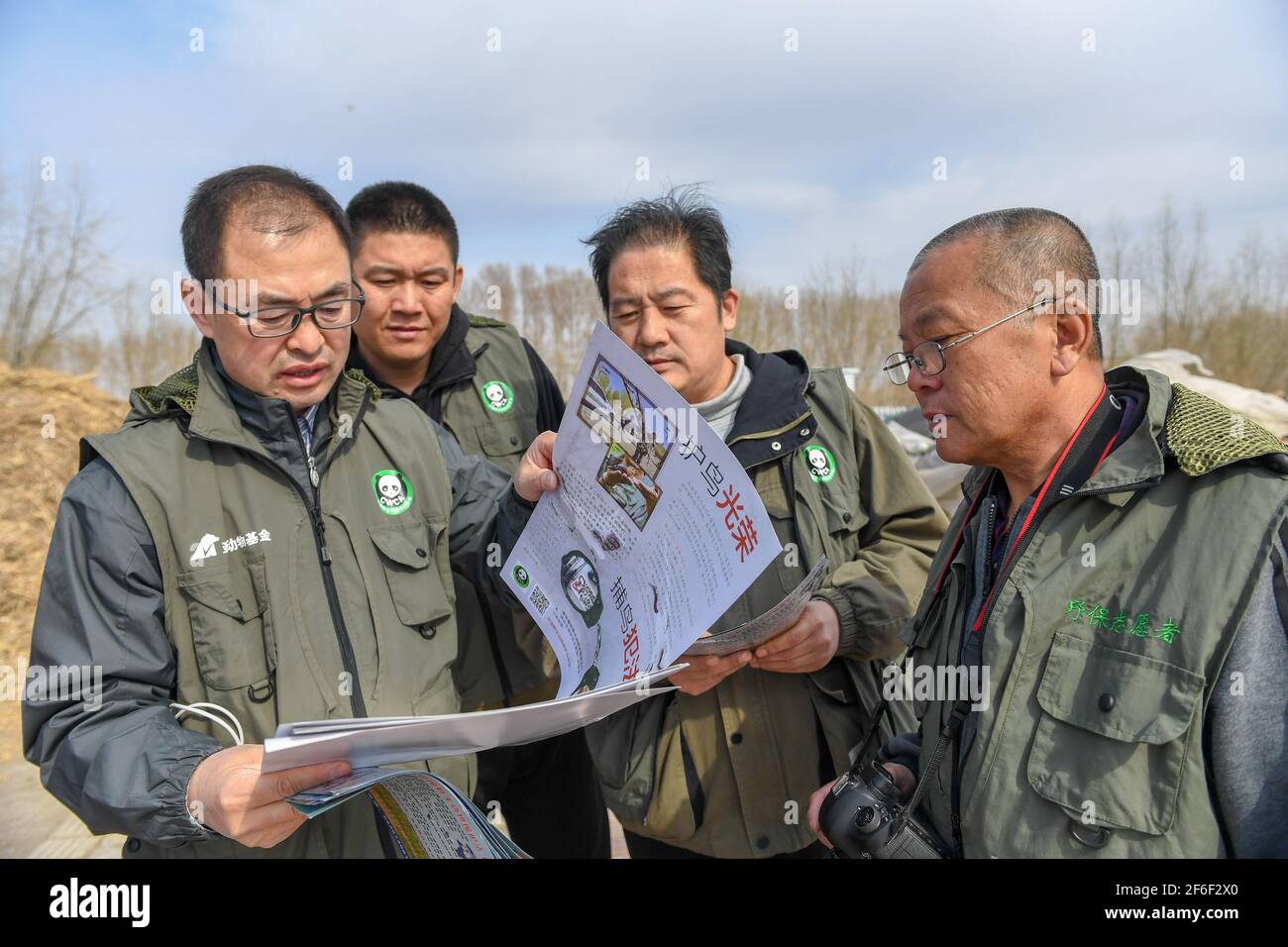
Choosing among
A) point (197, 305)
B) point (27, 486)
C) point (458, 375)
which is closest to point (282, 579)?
point (197, 305)

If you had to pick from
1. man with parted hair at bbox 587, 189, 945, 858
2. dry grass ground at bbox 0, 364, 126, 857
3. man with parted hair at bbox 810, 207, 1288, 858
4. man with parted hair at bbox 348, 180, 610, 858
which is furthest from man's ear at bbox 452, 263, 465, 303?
dry grass ground at bbox 0, 364, 126, 857

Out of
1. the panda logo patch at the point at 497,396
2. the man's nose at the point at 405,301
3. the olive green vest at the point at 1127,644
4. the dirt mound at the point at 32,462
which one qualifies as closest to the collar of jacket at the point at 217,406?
the man's nose at the point at 405,301

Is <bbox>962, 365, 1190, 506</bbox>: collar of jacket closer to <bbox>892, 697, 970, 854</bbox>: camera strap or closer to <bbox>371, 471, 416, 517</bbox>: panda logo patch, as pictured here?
<bbox>892, 697, 970, 854</bbox>: camera strap

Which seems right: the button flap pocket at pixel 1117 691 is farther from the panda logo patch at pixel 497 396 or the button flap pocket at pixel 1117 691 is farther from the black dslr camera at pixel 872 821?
the panda logo patch at pixel 497 396

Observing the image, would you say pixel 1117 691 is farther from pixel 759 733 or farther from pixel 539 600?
pixel 539 600

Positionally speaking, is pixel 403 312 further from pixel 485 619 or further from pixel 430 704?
pixel 430 704

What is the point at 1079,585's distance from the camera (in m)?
1.62

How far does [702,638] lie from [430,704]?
0.59 m

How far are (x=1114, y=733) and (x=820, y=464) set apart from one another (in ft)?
3.56

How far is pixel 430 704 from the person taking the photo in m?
1.91

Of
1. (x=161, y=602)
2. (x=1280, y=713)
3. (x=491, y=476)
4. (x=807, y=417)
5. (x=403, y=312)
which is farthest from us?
(x=403, y=312)

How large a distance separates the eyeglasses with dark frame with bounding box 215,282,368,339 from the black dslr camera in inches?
55.5

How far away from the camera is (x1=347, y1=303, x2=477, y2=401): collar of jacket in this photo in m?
3.20
